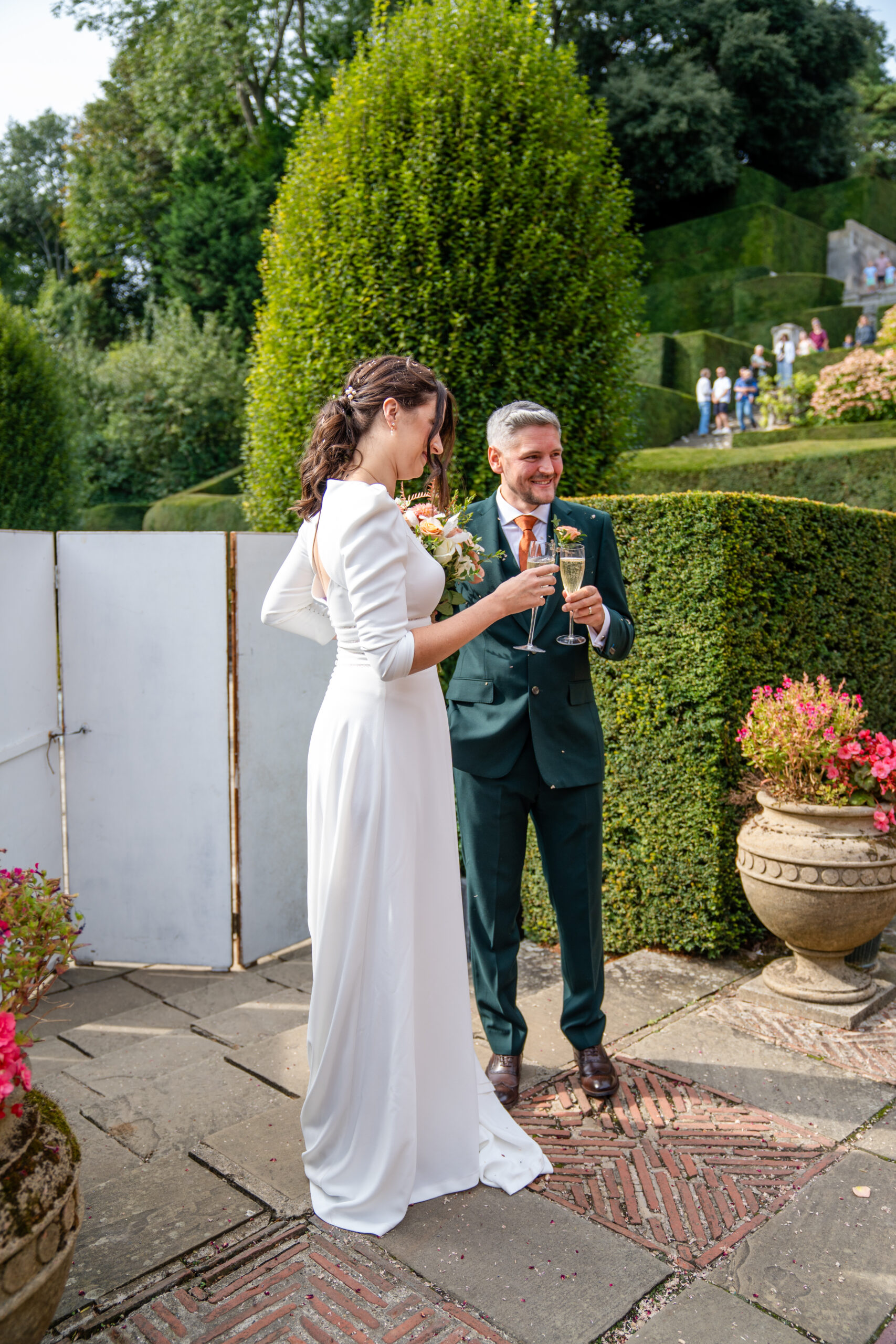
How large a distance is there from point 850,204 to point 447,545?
3447 cm

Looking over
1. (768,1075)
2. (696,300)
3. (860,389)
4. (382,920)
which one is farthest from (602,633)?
(696,300)

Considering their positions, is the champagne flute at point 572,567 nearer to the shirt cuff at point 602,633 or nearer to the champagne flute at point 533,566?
the champagne flute at point 533,566

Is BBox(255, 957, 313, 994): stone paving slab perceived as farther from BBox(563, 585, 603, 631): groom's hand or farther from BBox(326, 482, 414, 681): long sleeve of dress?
BBox(326, 482, 414, 681): long sleeve of dress

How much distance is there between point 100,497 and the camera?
78.0 ft

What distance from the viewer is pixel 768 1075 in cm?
328

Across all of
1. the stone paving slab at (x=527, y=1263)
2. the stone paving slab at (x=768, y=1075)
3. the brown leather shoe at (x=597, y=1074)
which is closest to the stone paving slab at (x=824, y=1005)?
the stone paving slab at (x=768, y=1075)

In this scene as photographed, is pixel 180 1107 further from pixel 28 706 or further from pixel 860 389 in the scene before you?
pixel 860 389

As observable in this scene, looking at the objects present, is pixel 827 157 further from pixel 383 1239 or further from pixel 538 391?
pixel 383 1239

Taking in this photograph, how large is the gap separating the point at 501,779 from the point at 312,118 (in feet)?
16.6

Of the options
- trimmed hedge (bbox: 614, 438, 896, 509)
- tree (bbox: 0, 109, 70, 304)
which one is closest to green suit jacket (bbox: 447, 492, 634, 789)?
trimmed hedge (bbox: 614, 438, 896, 509)

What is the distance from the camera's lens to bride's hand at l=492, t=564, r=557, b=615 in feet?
8.29

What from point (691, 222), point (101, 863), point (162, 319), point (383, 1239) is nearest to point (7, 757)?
point (101, 863)

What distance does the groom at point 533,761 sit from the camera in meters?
3.15

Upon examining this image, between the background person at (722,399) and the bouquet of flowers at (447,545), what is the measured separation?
17.8 metres
